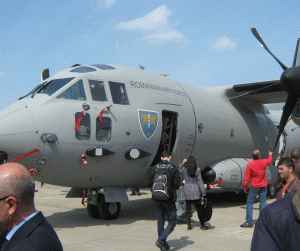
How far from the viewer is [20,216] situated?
1.87 m

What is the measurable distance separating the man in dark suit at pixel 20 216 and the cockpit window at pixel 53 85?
239 inches

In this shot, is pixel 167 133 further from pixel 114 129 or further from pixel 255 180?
pixel 255 180

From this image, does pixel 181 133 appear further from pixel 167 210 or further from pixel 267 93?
pixel 267 93

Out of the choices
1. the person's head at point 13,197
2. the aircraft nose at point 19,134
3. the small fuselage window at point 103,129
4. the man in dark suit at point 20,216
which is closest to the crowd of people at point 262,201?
the man in dark suit at point 20,216

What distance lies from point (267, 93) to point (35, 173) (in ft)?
27.0

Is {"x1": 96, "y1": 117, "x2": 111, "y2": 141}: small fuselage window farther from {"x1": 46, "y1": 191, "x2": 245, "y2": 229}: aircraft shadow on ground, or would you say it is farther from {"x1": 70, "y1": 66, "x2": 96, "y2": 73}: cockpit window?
{"x1": 46, "y1": 191, "x2": 245, "y2": 229}: aircraft shadow on ground

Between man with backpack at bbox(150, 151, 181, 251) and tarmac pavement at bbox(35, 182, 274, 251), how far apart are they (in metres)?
0.46

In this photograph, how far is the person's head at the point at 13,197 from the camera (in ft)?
5.97

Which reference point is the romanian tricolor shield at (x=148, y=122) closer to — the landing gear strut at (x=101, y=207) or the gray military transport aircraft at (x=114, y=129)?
the gray military transport aircraft at (x=114, y=129)

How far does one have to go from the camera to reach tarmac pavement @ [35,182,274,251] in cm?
630

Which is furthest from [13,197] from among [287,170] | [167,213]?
[167,213]

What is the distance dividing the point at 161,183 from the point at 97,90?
10.2 feet

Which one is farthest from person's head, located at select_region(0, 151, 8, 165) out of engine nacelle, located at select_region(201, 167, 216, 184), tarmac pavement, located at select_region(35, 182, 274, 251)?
engine nacelle, located at select_region(201, 167, 216, 184)

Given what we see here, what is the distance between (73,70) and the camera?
27.4 feet
